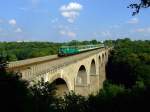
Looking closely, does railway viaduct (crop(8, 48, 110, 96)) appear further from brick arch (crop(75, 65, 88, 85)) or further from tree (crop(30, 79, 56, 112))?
tree (crop(30, 79, 56, 112))

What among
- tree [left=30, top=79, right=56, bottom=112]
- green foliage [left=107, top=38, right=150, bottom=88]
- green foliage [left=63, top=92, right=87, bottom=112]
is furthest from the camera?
green foliage [left=107, top=38, right=150, bottom=88]

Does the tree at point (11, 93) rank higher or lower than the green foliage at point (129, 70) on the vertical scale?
higher

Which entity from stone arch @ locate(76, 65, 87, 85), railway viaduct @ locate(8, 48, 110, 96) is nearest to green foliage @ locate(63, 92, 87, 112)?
railway viaduct @ locate(8, 48, 110, 96)

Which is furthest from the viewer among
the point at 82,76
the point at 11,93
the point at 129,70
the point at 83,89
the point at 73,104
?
the point at 129,70

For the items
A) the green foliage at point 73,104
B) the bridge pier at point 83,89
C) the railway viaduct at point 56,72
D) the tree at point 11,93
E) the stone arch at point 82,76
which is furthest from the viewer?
the stone arch at point 82,76

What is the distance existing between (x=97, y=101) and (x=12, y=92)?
579 cm

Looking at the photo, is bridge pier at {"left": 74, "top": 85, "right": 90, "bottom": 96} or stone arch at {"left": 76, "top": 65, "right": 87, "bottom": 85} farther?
stone arch at {"left": 76, "top": 65, "right": 87, "bottom": 85}

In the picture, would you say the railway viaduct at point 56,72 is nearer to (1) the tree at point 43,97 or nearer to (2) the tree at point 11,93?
(1) the tree at point 43,97

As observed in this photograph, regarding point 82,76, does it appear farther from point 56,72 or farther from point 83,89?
point 56,72

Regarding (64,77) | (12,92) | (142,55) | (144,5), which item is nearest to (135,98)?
(144,5)

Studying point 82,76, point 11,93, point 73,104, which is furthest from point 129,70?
point 11,93

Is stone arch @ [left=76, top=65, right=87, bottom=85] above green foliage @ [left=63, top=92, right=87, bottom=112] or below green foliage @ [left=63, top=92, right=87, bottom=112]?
below

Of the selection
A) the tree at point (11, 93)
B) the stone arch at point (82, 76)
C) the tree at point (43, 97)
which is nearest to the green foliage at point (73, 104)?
the tree at point (43, 97)

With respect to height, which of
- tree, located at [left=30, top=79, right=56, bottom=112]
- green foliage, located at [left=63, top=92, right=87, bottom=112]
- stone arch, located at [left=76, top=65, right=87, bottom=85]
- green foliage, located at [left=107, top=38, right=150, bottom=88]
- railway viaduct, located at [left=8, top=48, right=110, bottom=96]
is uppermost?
tree, located at [left=30, top=79, right=56, bottom=112]
